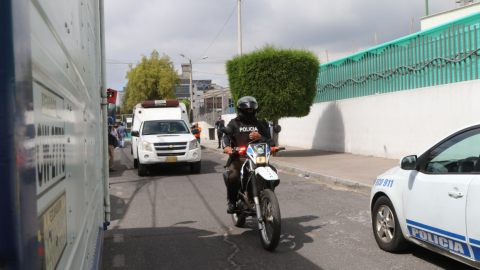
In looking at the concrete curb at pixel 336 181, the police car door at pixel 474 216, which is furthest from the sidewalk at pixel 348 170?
the police car door at pixel 474 216

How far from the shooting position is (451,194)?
3.70 meters

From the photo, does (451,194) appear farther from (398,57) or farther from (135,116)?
(135,116)

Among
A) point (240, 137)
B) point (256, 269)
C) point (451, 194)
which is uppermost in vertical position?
point (240, 137)

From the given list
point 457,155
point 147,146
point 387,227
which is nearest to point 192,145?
point 147,146

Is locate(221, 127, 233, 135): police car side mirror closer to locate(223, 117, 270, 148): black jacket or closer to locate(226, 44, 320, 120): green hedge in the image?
locate(223, 117, 270, 148): black jacket

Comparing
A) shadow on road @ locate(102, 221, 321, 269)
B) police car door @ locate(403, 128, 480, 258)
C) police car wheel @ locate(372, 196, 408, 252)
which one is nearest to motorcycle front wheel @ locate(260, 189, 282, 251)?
shadow on road @ locate(102, 221, 321, 269)

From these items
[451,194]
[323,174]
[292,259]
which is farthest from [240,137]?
[323,174]

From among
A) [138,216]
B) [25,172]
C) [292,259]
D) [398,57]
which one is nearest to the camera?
[25,172]

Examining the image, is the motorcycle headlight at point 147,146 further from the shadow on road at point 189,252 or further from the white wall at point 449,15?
the white wall at point 449,15

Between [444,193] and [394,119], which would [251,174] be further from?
[394,119]

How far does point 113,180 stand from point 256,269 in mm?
8714

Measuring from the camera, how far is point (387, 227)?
4.76 m

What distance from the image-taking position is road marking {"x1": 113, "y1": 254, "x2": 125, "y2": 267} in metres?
4.67

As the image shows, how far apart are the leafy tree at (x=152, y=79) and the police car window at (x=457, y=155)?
51624mm
